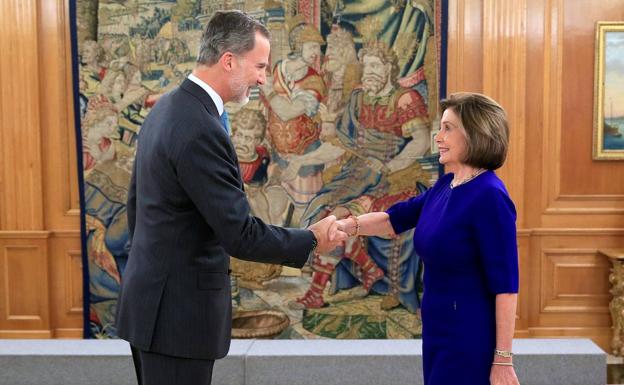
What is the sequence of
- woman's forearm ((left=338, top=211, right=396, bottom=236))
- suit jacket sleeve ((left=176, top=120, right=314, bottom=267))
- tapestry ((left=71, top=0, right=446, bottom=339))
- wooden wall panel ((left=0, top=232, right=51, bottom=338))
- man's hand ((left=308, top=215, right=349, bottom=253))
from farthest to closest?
wooden wall panel ((left=0, top=232, right=51, bottom=338)) → tapestry ((left=71, top=0, right=446, bottom=339)) → woman's forearm ((left=338, top=211, right=396, bottom=236)) → man's hand ((left=308, top=215, right=349, bottom=253)) → suit jacket sleeve ((left=176, top=120, right=314, bottom=267))

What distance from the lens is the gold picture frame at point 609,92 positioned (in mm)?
5906

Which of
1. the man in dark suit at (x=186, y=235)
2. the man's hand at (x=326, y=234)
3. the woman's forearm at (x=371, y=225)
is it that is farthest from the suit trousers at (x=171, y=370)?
the woman's forearm at (x=371, y=225)

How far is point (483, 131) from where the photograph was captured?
2.62m

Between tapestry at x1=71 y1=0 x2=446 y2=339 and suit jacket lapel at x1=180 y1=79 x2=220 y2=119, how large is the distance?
11.0 ft

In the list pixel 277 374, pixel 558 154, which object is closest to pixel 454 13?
pixel 558 154

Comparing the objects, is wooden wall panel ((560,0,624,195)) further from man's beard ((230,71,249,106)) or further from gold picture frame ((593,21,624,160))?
man's beard ((230,71,249,106))

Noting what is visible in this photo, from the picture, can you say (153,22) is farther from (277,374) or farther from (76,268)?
(277,374)

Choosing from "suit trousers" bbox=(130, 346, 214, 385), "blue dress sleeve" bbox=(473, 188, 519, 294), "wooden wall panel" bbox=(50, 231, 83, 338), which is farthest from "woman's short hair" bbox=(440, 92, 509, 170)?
"wooden wall panel" bbox=(50, 231, 83, 338)

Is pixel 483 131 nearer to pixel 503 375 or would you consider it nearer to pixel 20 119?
pixel 503 375

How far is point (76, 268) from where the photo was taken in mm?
6145

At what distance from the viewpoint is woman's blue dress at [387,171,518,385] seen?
8.32 ft

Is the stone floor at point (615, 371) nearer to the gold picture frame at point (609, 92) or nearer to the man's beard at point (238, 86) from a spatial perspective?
the gold picture frame at point (609, 92)

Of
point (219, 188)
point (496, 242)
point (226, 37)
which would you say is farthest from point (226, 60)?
point (496, 242)

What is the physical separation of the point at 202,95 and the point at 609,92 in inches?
179
